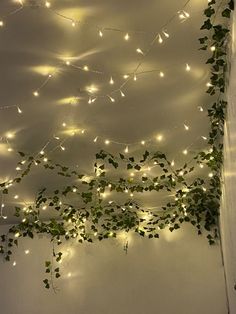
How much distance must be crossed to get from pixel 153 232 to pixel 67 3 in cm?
274

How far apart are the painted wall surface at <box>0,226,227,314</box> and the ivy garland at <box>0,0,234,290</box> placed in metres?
0.11

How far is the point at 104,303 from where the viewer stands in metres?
3.82

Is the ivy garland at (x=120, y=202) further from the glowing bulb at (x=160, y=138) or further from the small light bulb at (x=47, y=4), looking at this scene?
the small light bulb at (x=47, y=4)

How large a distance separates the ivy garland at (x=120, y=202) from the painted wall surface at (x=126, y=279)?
11cm

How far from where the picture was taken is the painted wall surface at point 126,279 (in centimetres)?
372

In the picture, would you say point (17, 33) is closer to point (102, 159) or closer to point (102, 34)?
point (102, 34)

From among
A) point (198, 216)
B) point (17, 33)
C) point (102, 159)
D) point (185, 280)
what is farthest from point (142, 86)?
point (185, 280)

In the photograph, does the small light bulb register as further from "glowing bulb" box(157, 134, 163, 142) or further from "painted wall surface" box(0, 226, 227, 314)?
"painted wall surface" box(0, 226, 227, 314)

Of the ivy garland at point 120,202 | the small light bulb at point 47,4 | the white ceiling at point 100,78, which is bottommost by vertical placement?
the ivy garland at point 120,202

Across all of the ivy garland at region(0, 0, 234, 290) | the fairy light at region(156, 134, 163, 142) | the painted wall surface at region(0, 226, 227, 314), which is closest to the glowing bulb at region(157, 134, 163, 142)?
the fairy light at region(156, 134, 163, 142)

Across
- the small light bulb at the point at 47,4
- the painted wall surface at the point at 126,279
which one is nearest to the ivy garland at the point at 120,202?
the painted wall surface at the point at 126,279

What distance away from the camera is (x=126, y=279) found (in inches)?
152

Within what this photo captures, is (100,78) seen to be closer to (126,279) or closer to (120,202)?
(120,202)

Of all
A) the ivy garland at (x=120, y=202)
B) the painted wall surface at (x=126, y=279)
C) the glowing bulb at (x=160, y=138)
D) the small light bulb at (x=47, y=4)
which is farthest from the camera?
the painted wall surface at (x=126, y=279)
